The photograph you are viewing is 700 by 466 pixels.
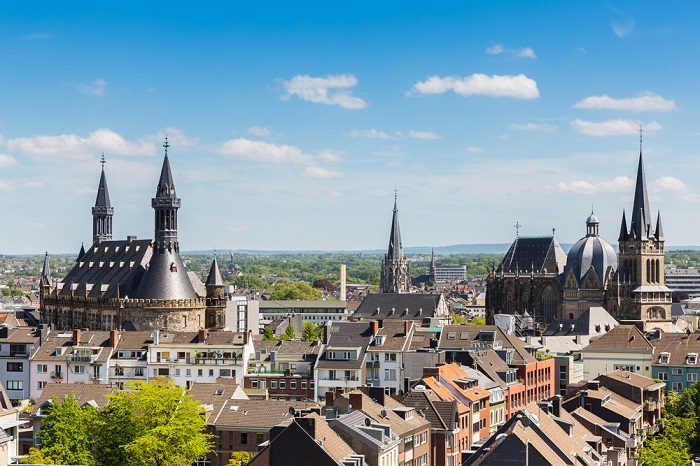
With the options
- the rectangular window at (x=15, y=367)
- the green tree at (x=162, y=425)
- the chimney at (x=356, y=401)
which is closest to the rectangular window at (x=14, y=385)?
the rectangular window at (x=15, y=367)

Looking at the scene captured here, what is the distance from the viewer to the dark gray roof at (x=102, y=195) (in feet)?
640

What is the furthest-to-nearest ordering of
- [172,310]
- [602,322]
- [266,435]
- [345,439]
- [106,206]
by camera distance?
[106,206] → [602,322] → [172,310] → [266,435] → [345,439]

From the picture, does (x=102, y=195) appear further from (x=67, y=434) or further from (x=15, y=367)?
(x=67, y=434)

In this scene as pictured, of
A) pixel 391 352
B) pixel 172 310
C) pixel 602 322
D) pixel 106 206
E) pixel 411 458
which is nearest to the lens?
pixel 411 458

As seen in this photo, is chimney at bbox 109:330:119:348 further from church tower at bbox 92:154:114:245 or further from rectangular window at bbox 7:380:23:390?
church tower at bbox 92:154:114:245

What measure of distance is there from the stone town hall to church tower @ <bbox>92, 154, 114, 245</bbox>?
14994mm

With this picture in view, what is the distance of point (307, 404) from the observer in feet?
300

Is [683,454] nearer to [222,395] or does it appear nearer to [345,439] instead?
[345,439]

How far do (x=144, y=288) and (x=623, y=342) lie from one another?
5874 cm

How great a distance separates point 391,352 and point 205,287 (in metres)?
54.0

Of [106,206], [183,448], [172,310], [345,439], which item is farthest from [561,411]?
[106,206]

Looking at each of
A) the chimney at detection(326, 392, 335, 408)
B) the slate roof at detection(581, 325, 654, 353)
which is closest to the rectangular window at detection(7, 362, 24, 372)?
the chimney at detection(326, 392, 335, 408)

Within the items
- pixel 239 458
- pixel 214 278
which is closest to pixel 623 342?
pixel 214 278

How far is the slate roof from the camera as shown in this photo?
12756 centimetres
